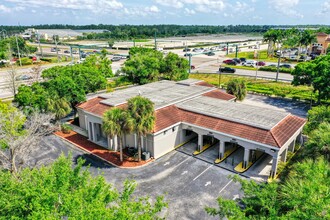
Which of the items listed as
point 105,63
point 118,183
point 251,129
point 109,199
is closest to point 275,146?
point 251,129

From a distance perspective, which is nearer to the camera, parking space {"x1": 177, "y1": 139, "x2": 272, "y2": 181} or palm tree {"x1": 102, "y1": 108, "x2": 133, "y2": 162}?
palm tree {"x1": 102, "y1": 108, "x2": 133, "y2": 162}

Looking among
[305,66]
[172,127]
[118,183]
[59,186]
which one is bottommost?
[118,183]

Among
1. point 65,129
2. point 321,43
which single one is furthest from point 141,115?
point 321,43

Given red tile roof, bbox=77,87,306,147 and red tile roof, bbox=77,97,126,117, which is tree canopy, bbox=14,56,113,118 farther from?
red tile roof, bbox=77,87,306,147

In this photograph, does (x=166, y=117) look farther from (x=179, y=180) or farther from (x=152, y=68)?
(x=152, y=68)

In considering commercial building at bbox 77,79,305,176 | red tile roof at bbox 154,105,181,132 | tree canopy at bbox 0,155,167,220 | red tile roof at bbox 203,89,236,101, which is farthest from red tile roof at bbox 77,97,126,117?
tree canopy at bbox 0,155,167,220

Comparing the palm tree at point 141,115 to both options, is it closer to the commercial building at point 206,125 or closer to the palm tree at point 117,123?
the palm tree at point 117,123

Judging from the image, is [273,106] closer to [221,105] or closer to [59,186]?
[221,105]
